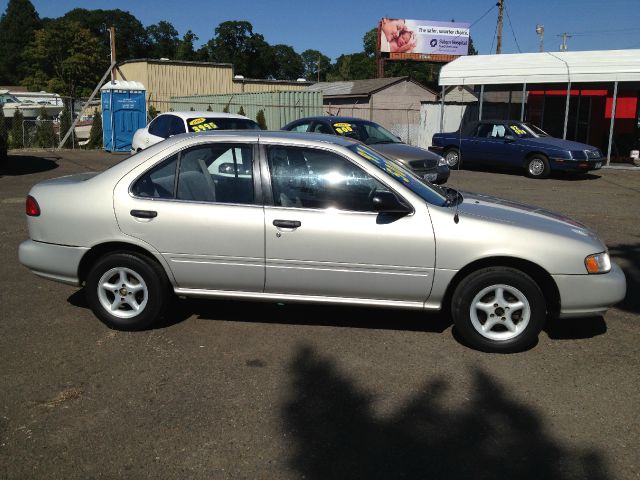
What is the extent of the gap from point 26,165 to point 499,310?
600 inches

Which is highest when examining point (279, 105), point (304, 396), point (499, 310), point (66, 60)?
point (66, 60)

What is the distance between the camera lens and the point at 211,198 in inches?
190

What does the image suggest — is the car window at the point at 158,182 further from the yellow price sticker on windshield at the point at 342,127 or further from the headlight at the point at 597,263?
the yellow price sticker on windshield at the point at 342,127

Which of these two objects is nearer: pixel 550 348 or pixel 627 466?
pixel 627 466

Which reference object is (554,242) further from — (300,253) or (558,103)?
(558,103)

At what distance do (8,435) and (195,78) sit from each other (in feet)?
114

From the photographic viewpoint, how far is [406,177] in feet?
16.8

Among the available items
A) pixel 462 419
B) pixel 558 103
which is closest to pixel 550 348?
pixel 462 419

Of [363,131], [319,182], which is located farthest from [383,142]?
[319,182]

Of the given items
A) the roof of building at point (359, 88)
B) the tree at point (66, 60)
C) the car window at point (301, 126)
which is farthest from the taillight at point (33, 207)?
the tree at point (66, 60)

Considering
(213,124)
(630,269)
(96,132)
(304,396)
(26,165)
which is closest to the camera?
(304,396)

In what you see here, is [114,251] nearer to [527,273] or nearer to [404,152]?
[527,273]

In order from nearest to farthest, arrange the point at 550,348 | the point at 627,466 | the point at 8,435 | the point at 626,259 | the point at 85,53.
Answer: the point at 627,466
the point at 8,435
the point at 550,348
the point at 626,259
the point at 85,53

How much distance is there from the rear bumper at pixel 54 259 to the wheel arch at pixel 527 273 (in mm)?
2897
